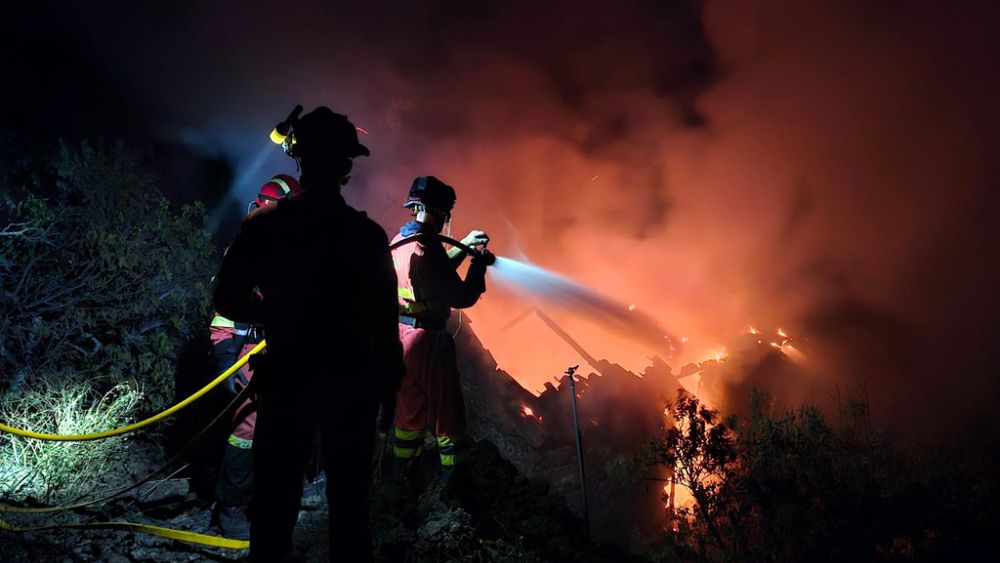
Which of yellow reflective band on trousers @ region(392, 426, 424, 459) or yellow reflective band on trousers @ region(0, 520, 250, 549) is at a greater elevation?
yellow reflective band on trousers @ region(392, 426, 424, 459)

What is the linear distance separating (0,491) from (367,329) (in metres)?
4.51

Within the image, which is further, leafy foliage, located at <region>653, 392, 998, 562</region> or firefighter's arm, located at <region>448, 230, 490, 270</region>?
leafy foliage, located at <region>653, 392, 998, 562</region>

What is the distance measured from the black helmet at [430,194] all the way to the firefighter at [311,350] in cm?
215

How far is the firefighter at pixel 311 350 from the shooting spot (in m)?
2.14

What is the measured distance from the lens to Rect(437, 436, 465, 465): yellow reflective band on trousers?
4637 mm

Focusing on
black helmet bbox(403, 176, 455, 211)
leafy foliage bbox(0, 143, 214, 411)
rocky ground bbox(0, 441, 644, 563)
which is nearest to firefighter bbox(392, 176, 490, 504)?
black helmet bbox(403, 176, 455, 211)

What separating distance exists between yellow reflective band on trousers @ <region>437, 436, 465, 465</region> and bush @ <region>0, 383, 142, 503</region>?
139 inches

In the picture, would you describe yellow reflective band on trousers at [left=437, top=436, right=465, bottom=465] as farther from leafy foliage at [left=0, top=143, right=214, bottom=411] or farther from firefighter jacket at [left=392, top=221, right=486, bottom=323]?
leafy foliage at [left=0, top=143, right=214, bottom=411]

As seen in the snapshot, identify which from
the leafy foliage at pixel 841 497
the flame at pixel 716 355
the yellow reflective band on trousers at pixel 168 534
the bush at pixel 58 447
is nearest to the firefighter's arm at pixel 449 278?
the yellow reflective band on trousers at pixel 168 534

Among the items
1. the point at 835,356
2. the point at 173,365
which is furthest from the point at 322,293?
the point at 835,356

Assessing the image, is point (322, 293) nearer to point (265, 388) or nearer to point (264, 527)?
point (265, 388)

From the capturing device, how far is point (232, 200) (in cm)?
1001

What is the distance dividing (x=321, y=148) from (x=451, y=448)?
334cm

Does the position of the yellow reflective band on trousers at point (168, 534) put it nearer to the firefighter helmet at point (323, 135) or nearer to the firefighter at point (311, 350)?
the firefighter at point (311, 350)
